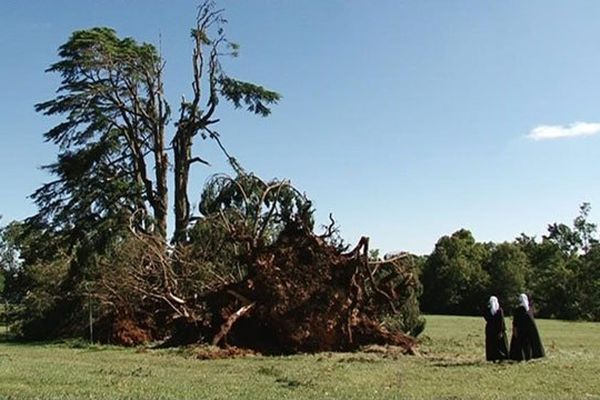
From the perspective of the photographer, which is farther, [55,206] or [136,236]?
[55,206]

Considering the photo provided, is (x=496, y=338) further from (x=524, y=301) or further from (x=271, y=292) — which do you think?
(x=271, y=292)

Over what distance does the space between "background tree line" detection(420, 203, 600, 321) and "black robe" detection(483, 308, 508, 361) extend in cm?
3354

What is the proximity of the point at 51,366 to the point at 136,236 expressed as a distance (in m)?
10.1

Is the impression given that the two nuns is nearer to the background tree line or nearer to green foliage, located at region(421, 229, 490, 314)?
the background tree line

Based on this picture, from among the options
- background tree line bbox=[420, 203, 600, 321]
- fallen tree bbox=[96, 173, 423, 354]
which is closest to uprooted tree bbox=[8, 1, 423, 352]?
fallen tree bbox=[96, 173, 423, 354]

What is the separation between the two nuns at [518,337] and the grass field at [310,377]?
0.48 meters

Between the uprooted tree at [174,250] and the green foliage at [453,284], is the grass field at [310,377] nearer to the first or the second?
the uprooted tree at [174,250]

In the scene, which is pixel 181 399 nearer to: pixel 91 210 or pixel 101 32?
pixel 91 210

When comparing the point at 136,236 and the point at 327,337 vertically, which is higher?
the point at 136,236

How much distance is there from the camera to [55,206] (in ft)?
104

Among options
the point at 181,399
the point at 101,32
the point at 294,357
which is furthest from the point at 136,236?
the point at 181,399

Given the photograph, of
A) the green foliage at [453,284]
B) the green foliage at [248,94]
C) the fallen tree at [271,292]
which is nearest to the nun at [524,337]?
the fallen tree at [271,292]

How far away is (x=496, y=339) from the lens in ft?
53.4

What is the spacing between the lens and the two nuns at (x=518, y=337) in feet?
52.4
